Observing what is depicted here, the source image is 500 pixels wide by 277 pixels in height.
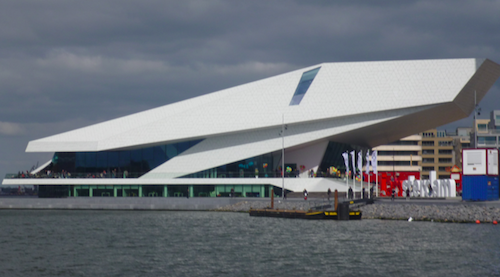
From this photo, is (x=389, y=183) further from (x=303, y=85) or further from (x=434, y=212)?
(x=434, y=212)

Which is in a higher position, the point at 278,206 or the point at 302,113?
the point at 302,113

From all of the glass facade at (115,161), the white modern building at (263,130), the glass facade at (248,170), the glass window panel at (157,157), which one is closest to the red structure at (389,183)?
the white modern building at (263,130)

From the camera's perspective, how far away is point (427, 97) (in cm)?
5006

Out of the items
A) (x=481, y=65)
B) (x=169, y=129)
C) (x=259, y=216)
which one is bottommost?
(x=259, y=216)

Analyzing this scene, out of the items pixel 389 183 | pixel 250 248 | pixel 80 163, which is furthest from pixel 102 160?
pixel 250 248

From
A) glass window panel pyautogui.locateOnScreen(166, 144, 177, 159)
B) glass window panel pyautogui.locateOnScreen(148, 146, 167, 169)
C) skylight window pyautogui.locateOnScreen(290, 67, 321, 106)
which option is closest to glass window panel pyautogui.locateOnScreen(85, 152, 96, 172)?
glass window panel pyautogui.locateOnScreen(148, 146, 167, 169)

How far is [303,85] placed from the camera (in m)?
55.1

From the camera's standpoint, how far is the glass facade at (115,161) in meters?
59.2

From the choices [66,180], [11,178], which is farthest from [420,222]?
[11,178]

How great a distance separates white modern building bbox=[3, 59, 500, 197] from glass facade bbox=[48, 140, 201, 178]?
0.32ft

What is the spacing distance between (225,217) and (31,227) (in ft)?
42.7

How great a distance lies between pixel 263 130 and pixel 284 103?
3443 mm

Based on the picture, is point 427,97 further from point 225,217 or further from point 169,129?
point 169,129

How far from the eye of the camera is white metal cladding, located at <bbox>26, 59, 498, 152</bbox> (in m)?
50.2
